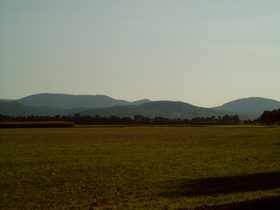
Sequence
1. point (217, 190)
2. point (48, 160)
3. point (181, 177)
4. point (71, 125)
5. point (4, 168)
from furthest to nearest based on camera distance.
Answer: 1. point (71, 125)
2. point (48, 160)
3. point (4, 168)
4. point (181, 177)
5. point (217, 190)

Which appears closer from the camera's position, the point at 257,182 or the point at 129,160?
the point at 257,182

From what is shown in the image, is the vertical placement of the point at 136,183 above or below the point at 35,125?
A: below

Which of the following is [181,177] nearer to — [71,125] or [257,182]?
[257,182]

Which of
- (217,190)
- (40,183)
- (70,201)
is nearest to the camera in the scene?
(70,201)

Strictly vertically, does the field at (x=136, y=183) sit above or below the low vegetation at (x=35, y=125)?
below

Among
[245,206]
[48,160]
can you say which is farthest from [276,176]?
[48,160]

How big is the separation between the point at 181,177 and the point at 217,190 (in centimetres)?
370

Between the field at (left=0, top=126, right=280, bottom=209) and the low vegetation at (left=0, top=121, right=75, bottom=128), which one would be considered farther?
the low vegetation at (left=0, top=121, right=75, bottom=128)

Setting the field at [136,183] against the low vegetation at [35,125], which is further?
the low vegetation at [35,125]

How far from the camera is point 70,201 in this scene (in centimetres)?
1468

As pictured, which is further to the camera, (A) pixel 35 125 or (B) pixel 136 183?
(A) pixel 35 125

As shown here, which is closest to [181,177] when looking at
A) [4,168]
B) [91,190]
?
[91,190]

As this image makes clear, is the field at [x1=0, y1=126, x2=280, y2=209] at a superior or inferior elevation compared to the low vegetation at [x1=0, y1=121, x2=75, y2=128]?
→ inferior

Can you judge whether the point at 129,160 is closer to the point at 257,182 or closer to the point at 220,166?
the point at 220,166
